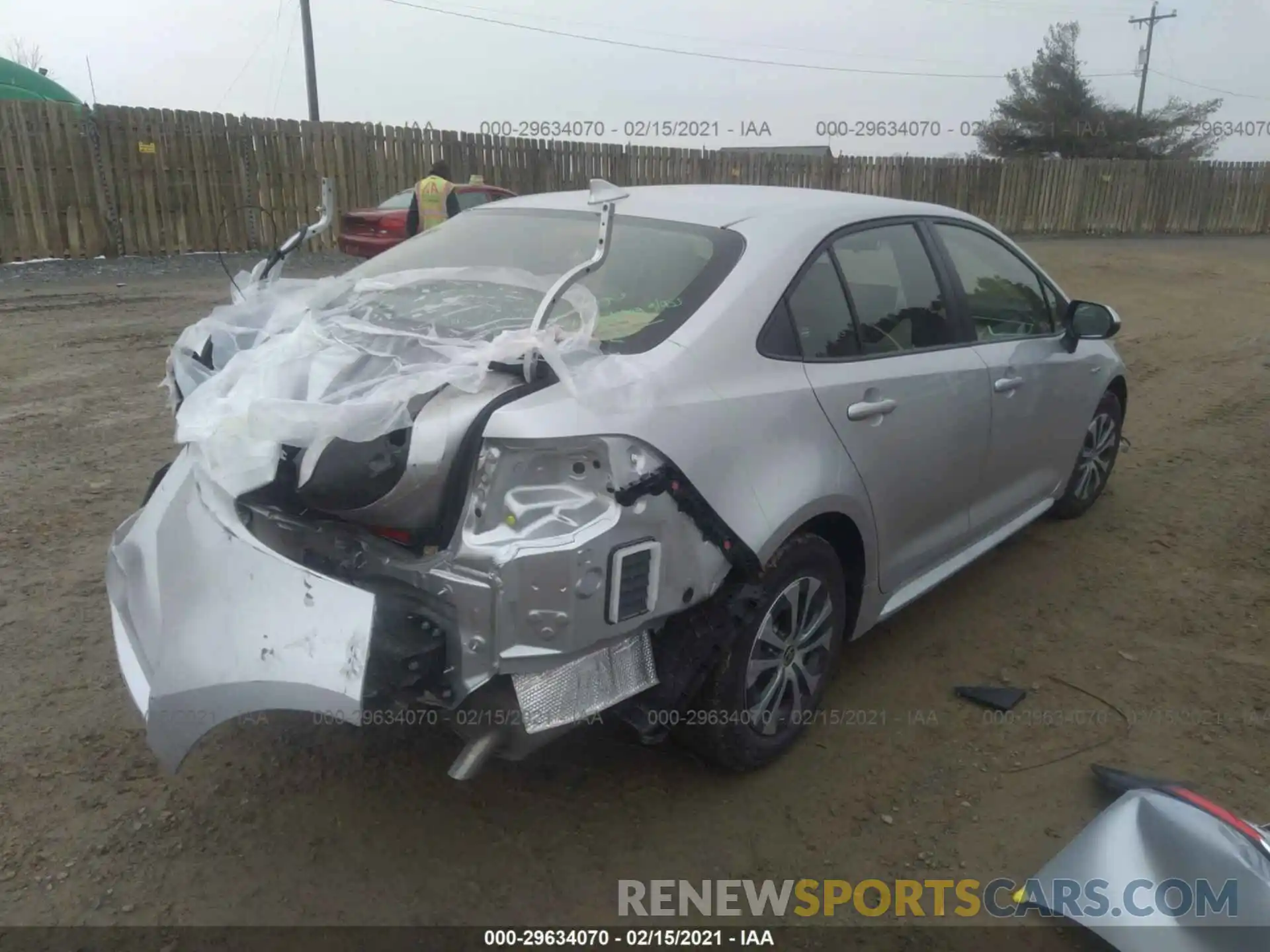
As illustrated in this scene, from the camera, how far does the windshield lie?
8.82ft

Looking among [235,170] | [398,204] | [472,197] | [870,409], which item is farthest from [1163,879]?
[235,170]

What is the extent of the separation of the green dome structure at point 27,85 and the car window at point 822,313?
1864 centimetres

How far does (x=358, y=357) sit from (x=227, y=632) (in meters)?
0.77

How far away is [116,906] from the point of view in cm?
241

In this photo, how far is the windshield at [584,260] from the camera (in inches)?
106

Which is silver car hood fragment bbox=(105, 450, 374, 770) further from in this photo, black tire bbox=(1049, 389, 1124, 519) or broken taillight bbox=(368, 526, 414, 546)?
black tire bbox=(1049, 389, 1124, 519)

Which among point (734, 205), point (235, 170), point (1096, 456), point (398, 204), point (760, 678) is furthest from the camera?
point (235, 170)

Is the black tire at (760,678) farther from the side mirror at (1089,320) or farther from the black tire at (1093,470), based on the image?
the black tire at (1093,470)

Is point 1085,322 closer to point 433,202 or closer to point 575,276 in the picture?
point 575,276

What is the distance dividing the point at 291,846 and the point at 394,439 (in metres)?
1.21

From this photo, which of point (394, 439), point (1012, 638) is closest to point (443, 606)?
point (394, 439)

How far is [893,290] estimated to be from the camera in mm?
3414

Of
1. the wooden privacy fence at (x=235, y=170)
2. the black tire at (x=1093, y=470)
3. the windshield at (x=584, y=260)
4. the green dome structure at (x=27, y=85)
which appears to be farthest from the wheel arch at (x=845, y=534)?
the green dome structure at (x=27, y=85)

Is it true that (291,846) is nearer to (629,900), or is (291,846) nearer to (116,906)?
(116,906)
